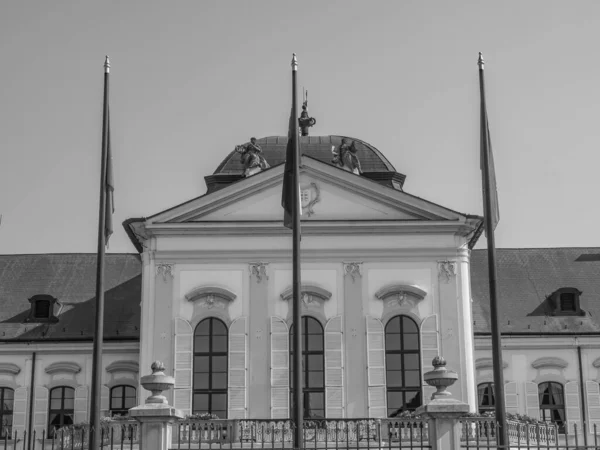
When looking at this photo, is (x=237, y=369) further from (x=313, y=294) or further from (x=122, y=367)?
(x=122, y=367)

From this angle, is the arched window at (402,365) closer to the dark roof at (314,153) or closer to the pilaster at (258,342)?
the pilaster at (258,342)

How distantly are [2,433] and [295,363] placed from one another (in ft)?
59.3

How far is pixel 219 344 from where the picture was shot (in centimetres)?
3173

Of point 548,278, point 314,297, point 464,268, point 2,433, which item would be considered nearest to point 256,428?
point 314,297

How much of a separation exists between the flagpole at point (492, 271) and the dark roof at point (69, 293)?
17.2 meters

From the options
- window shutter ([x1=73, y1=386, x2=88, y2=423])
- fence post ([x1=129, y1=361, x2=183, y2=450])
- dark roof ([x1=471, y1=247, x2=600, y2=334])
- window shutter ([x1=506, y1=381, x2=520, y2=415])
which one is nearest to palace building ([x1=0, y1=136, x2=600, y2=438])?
window shutter ([x1=73, y1=386, x2=88, y2=423])

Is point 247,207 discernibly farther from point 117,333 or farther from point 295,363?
point 295,363

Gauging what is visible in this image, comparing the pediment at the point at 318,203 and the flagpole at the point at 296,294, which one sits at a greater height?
the pediment at the point at 318,203

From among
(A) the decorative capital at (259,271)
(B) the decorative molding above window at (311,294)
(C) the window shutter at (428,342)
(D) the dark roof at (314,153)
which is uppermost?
(D) the dark roof at (314,153)

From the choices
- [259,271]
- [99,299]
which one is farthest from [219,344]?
[99,299]

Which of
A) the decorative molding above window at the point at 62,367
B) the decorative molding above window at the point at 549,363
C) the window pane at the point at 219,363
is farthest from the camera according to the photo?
the decorative molding above window at the point at 549,363

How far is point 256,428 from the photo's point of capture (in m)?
28.2

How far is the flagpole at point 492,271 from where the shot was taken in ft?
63.0

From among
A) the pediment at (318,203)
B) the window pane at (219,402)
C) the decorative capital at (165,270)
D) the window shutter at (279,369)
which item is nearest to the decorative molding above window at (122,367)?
the decorative capital at (165,270)
